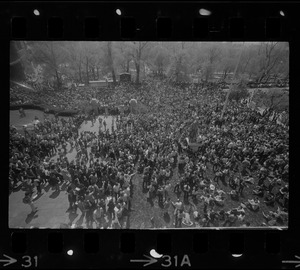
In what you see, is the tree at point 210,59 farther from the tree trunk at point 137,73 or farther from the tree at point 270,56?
the tree trunk at point 137,73

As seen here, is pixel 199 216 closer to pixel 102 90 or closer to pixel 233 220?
pixel 233 220

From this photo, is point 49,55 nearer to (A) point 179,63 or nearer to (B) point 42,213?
(A) point 179,63
